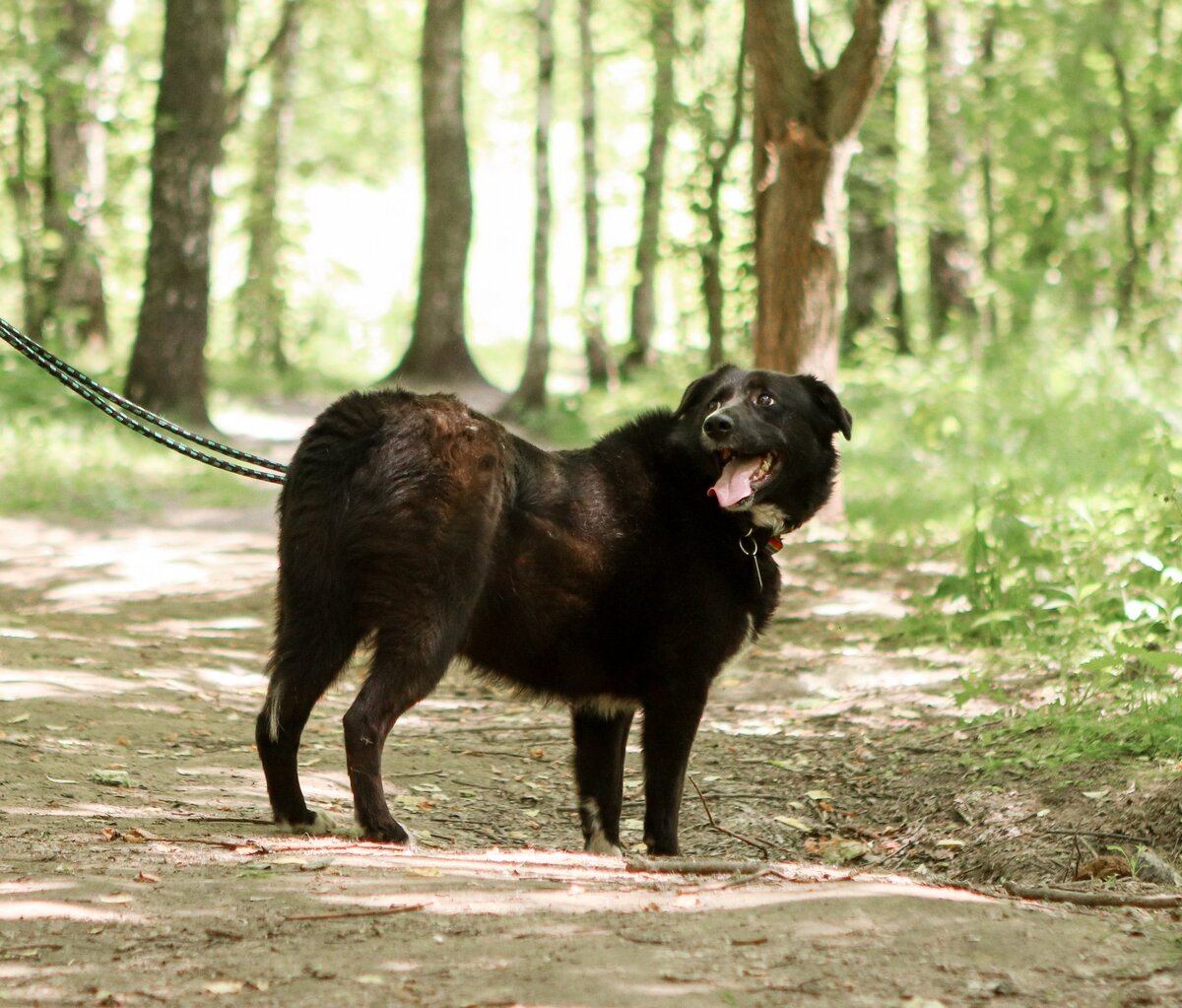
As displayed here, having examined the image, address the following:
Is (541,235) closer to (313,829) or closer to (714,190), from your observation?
(714,190)

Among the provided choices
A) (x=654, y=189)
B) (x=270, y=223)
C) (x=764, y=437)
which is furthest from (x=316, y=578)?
(x=270, y=223)

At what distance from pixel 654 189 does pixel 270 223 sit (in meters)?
9.44

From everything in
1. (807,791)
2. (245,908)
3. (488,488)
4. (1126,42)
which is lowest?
(807,791)

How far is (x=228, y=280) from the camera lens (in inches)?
1412

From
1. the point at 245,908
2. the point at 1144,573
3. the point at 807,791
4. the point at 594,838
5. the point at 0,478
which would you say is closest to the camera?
the point at 245,908

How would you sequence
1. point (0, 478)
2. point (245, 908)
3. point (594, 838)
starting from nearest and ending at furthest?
point (245, 908)
point (594, 838)
point (0, 478)

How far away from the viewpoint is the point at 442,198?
841 inches

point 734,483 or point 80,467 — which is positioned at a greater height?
point 734,483

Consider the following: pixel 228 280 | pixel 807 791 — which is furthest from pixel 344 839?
pixel 228 280

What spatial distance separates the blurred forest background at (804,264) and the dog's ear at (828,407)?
1478 mm

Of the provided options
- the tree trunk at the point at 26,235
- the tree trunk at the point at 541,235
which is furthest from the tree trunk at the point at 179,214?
the tree trunk at the point at 541,235

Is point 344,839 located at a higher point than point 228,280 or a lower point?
lower

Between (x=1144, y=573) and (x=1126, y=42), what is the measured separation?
13004mm

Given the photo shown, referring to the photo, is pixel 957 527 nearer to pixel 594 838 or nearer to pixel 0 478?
pixel 594 838
